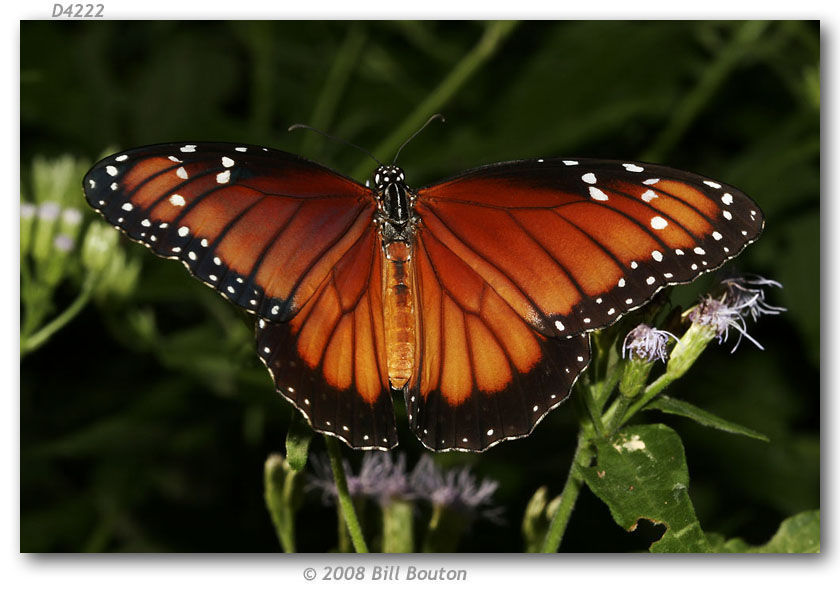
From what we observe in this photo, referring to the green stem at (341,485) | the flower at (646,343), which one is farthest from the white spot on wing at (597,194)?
the green stem at (341,485)

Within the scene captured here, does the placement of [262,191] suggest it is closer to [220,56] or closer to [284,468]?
[284,468]

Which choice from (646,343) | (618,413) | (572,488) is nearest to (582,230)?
(646,343)

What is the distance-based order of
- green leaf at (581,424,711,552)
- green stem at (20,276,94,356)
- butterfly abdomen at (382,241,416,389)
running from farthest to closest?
1. green stem at (20,276,94,356)
2. butterfly abdomen at (382,241,416,389)
3. green leaf at (581,424,711,552)

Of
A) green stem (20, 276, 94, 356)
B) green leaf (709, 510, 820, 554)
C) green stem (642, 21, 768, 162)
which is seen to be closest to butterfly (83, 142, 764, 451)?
green leaf (709, 510, 820, 554)

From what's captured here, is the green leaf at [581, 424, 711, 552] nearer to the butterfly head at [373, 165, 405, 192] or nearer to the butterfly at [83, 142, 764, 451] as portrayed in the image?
the butterfly at [83, 142, 764, 451]

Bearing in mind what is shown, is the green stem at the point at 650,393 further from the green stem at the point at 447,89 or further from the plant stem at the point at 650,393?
the green stem at the point at 447,89

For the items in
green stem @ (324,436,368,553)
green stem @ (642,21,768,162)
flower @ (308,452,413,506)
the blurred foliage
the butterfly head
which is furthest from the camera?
green stem @ (642,21,768,162)

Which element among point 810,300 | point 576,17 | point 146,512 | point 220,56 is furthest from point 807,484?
point 220,56
